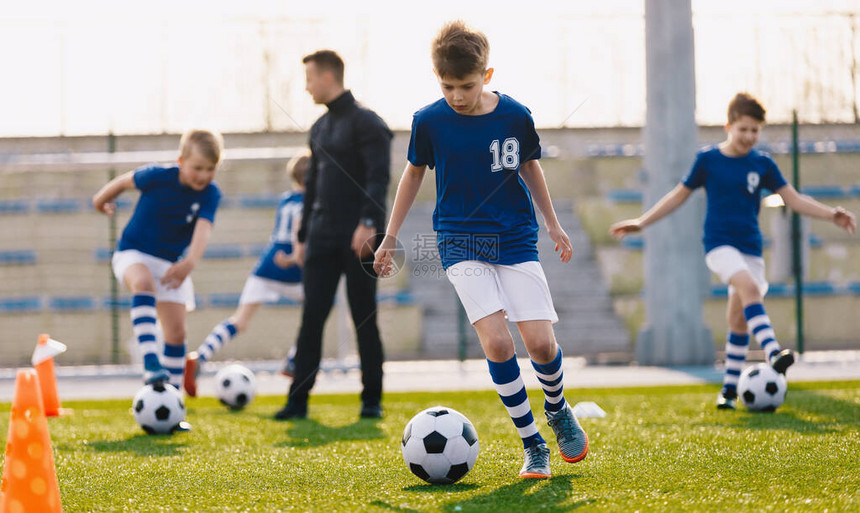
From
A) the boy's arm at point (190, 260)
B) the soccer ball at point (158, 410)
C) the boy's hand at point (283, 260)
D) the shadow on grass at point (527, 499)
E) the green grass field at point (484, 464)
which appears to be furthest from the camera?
the boy's hand at point (283, 260)

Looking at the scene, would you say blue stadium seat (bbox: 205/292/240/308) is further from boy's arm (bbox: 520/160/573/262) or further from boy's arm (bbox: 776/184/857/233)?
boy's arm (bbox: 520/160/573/262)

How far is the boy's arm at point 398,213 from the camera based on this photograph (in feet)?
11.0

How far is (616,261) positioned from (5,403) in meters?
8.38

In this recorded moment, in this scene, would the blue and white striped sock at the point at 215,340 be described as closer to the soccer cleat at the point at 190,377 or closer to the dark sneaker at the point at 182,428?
the soccer cleat at the point at 190,377

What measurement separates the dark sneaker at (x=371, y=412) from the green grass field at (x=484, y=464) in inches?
3.6

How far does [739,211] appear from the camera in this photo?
534 centimetres

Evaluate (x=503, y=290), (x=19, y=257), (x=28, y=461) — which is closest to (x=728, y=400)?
(x=503, y=290)

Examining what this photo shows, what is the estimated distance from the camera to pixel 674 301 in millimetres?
8336

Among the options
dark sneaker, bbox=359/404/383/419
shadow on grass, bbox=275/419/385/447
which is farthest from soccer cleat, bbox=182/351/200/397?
dark sneaker, bbox=359/404/383/419

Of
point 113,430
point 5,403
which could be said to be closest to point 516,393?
point 113,430

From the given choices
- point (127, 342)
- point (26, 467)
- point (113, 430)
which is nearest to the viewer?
point (26, 467)

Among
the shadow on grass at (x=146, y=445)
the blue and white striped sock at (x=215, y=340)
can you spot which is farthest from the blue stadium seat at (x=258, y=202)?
the shadow on grass at (x=146, y=445)

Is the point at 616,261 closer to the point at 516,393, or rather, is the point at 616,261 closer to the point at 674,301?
the point at 674,301

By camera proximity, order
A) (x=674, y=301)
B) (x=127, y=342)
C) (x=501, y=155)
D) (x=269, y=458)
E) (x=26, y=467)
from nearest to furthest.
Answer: (x=26, y=467) < (x=501, y=155) < (x=269, y=458) < (x=674, y=301) < (x=127, y=342)
